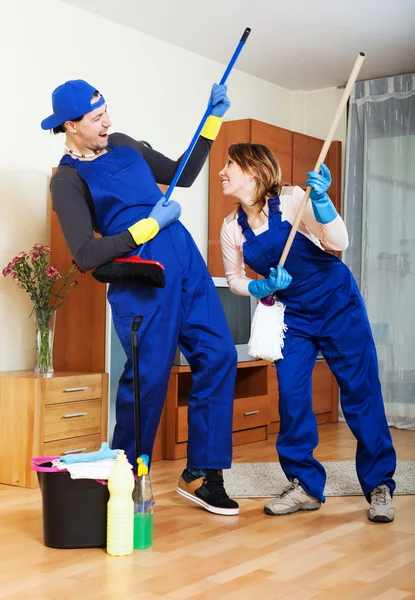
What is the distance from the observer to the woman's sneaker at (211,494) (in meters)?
2.93

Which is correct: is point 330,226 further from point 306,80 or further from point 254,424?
point 306,80

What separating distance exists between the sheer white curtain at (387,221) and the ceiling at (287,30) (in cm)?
28

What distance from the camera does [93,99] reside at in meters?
2.80

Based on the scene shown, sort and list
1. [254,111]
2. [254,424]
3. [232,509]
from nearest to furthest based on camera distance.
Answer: [232,509]
[254,424]
[254,111]

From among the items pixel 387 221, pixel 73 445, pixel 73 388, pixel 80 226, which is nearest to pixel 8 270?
pixel 73 388

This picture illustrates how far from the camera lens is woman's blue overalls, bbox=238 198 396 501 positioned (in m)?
2.92

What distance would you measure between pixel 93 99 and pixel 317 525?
161cm

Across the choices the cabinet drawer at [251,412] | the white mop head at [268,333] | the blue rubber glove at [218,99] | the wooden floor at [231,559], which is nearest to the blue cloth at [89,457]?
the wooden floor at [231,559]

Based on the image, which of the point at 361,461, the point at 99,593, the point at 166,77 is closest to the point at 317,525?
the point at 361,461

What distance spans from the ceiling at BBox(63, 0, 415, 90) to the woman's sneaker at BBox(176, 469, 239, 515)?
2.62 metres

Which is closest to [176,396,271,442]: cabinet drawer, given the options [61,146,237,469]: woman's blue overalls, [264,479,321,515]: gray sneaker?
[264,479,321,515]: gray sneaker

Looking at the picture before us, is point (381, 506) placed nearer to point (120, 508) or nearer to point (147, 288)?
point (120, 508)

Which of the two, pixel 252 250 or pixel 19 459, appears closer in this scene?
pixel 252 250

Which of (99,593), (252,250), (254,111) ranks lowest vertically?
(99,593)
